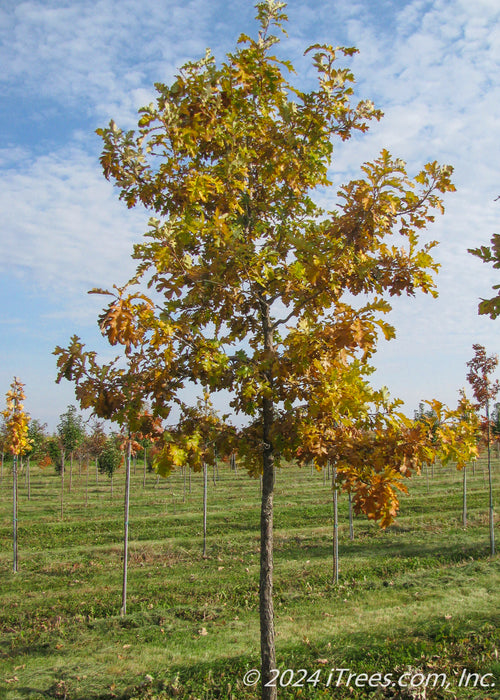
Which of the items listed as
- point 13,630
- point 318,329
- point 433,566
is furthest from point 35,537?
point 318,329

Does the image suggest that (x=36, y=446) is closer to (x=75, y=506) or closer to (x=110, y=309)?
(x=75, y=506)

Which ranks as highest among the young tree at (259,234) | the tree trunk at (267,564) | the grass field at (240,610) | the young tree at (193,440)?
the young tree at (259,234)

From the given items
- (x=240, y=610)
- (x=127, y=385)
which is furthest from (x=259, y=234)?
(x=240, y=610)

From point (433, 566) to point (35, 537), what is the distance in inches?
516

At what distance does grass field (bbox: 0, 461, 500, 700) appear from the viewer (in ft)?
19.2

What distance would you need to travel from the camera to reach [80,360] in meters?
3.72

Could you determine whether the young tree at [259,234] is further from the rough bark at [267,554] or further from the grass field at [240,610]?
the grass field at [240,610]

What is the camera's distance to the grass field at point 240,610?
5.85 meters

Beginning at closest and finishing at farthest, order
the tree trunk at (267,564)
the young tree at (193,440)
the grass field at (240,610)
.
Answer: the young tree at (193,440), the tree trunk at (267,564), the grass field at (240,610)

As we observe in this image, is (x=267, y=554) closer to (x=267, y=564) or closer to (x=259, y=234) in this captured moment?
(x=267, y=564)

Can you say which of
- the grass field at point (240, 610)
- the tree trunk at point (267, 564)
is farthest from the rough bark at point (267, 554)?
the grass field at point (240, 610)

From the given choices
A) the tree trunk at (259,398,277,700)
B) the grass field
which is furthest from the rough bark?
the grass field

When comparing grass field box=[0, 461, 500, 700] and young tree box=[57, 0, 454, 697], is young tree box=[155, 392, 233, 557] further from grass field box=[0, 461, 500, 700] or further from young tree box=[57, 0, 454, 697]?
grass field box=[0, 461, 500, 700]

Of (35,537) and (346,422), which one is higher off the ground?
(346,422)
